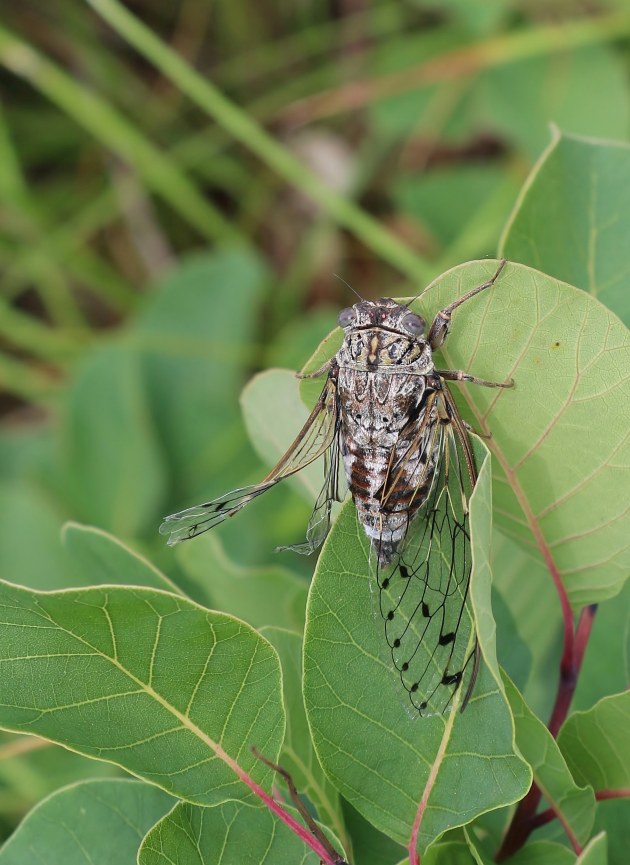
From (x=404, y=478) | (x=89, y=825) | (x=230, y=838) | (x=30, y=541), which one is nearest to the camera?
(x=230, y=838)

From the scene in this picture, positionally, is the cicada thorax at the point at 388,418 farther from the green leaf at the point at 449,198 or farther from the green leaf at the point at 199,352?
the green leaf at the point at 449,198

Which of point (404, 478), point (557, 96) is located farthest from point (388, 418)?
point (557, 96)

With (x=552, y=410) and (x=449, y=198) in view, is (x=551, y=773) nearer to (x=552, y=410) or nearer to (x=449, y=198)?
(x=552, y=410)

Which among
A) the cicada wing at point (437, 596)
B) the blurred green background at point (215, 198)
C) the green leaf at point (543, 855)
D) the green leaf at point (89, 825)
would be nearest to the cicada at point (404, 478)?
the cicada wing at point (437, 596)

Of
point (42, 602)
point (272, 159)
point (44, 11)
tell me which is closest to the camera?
point (42, 602)

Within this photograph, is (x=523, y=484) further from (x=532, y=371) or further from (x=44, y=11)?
(x=44, y=11)

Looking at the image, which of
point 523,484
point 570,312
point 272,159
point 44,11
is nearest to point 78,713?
point 523,484
